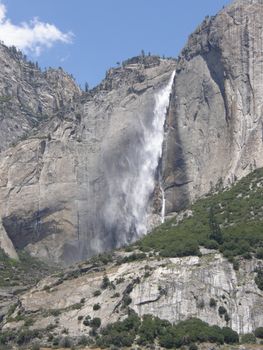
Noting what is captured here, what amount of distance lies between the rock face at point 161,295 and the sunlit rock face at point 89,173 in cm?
3975

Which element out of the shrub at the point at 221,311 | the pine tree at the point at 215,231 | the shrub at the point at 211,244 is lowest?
the shrub at the point at 221,311

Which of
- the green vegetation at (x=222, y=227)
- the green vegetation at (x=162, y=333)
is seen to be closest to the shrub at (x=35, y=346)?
the green vegetation at (x=162, y=333)

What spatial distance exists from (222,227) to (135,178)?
42.4 m

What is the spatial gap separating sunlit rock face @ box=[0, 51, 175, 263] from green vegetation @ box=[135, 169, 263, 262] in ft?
79.4

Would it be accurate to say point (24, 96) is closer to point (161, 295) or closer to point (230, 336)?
point (161, 295)

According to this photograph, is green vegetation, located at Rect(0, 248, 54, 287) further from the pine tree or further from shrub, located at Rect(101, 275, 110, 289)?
the pine tree

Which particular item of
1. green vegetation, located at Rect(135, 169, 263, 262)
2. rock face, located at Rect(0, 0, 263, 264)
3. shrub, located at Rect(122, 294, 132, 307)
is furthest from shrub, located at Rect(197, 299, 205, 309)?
rock face, located at Rect(0, 0, 263, 264)

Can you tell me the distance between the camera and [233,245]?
8731 cm

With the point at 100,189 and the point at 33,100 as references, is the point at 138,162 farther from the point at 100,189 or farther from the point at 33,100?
the point at 33,100

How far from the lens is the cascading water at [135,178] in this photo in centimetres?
13138

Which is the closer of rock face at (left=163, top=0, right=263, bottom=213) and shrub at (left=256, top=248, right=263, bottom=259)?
shrub at (left=256, top=248, right=263, bottom=259)

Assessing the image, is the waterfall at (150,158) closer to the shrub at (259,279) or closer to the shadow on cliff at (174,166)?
the shadow on cliff at (174,166)

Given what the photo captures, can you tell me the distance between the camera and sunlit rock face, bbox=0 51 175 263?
131500mm

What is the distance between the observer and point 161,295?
82188 mm
